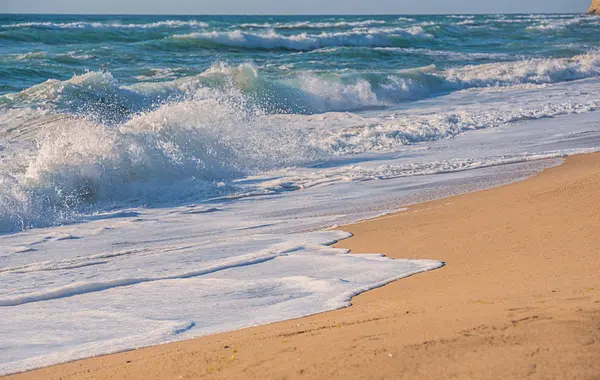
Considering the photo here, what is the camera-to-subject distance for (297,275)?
5.06 metres

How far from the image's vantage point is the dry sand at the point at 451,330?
277 cm

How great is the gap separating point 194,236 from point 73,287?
5.71ft

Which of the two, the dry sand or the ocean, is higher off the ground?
the dry sand

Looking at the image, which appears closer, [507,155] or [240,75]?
[507,155]

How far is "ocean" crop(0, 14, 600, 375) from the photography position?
181 inches

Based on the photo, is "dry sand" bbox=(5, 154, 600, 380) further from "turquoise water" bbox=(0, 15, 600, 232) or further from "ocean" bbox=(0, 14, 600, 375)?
"turquoise water" bbox=(0, 15, 600, 232)

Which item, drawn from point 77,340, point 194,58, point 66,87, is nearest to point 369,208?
point 77,340

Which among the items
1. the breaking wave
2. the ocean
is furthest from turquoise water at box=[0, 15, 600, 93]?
the breaking wave

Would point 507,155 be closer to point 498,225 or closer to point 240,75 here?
point 498,225

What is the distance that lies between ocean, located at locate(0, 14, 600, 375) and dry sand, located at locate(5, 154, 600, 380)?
0.34 metres

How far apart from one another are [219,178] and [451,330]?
6.75 meters
